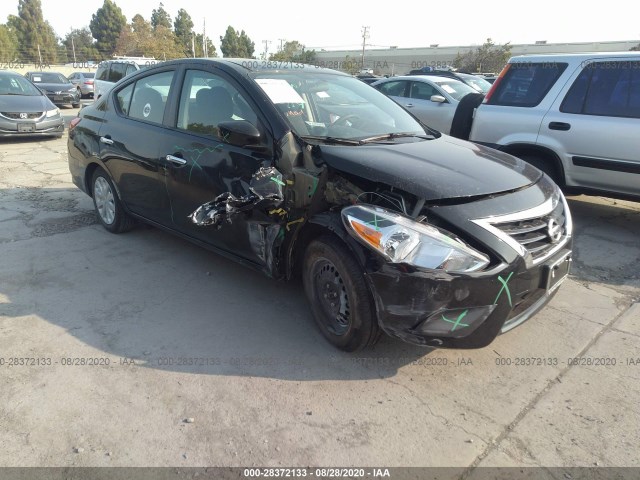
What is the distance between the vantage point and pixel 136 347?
314 centimetres

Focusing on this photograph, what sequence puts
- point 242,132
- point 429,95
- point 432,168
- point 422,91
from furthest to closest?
point 422,91, point 429,95, point 242,132, point 432,168

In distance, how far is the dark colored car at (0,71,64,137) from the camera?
1033 centimetres

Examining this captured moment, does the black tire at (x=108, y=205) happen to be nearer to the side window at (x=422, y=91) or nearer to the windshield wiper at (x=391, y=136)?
the windshield wiper at (x=391, y=136)

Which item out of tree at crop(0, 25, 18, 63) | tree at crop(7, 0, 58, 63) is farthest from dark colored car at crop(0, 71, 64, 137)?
tree at crop(7, 0, 58, 63)

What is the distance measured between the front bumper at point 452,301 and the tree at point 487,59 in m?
46.5

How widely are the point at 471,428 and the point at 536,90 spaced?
445 cm

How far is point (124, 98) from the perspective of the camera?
4.72 m

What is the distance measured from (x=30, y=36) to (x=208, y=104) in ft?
223

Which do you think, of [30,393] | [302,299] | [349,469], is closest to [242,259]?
[302,299]

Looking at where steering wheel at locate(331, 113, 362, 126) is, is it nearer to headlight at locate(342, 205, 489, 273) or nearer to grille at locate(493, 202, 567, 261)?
headlight at locate(342, 205, 489, 273)

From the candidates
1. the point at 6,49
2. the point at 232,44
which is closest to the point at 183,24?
the point at 232,44

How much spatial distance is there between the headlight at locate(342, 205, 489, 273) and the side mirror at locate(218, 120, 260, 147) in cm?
106

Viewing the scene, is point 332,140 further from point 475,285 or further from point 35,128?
point 35,128

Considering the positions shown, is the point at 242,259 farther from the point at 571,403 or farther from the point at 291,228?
the point at 571,403
